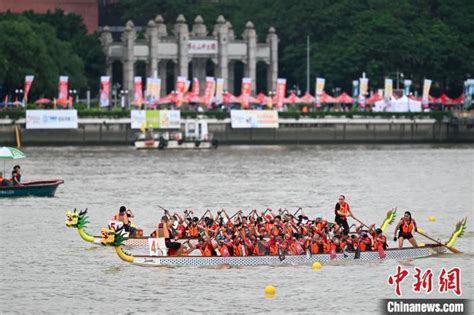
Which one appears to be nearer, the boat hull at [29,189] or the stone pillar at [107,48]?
the boat hull at [29,189]

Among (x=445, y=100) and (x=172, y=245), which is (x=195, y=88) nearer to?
(x=445, y=100)

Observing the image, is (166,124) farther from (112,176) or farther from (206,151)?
(112,176)

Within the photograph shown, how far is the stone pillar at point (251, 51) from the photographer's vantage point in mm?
179000

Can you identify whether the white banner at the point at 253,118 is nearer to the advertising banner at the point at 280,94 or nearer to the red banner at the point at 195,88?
the advertising banner at the point at 280,94

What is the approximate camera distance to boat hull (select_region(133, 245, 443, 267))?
218 feet

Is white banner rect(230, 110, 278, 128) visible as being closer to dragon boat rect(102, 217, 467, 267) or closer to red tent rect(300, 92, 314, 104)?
red tent rect(300, 92, 314, 104)

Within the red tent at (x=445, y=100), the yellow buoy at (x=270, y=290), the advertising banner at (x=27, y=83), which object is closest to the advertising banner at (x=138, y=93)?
the advertising banner at (x=27, y=83)

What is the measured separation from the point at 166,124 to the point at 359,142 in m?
19.3

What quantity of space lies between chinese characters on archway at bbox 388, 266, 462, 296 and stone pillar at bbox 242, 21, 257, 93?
11460cm

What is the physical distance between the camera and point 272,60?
7126 inches

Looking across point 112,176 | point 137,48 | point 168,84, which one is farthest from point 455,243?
point 168,84

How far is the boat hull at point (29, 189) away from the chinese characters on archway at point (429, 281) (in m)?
31.1

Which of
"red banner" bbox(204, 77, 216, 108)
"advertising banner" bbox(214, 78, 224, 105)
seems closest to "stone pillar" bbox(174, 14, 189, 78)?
"advertising banner" bbox(214, 78, 224, 105)

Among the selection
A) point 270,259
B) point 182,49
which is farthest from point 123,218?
point 182,49
